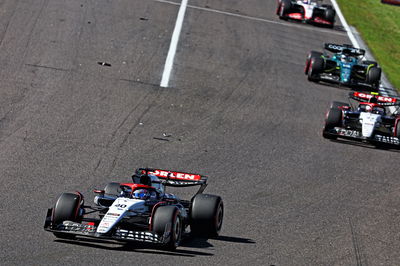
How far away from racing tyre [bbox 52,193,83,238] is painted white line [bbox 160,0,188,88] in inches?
484

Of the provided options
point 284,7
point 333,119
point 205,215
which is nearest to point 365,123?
point 333,119

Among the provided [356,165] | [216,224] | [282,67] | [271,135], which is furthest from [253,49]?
[216,224]

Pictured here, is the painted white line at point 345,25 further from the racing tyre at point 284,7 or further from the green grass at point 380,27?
the racing tyre at point 284,7

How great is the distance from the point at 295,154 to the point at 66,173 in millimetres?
5677

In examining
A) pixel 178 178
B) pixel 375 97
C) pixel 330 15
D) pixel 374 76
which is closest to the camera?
pixel 178 178

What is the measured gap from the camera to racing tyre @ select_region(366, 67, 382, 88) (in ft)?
92.4

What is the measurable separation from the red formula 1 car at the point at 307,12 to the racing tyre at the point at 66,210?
24.0 meters

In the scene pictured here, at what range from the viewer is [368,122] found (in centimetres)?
2234

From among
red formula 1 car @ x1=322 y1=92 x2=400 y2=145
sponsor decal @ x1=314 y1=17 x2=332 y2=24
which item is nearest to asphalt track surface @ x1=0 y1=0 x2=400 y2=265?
red formula 1 car @ x1=322 y1=92 x2=400 y2=145

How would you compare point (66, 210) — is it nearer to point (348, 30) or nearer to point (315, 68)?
point (315, 68)

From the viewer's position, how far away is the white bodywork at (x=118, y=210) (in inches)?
517

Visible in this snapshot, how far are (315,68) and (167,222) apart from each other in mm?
16094

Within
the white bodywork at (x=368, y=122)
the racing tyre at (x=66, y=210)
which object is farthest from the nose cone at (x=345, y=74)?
the racing tyre at (x=66, y=210)

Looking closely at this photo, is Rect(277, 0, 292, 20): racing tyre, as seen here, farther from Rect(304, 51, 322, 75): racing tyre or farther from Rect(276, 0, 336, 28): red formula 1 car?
Rect(304, 51, 322, 75): racing tyre
